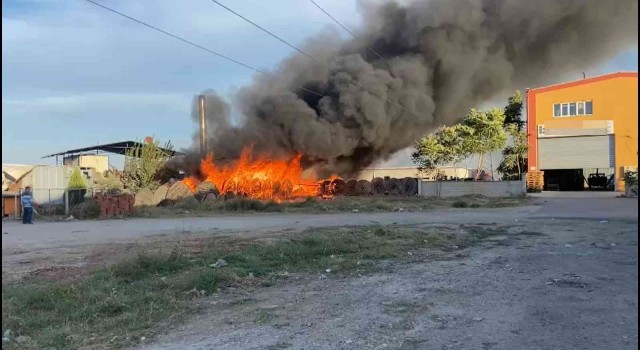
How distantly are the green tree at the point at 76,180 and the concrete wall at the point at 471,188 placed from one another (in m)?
17.9

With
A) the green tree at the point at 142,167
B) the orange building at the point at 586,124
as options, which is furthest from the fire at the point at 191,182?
the orange building at the point at 586,124

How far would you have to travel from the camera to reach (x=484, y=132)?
94.4 feet

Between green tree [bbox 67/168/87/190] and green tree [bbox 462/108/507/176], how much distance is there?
65.4 feet

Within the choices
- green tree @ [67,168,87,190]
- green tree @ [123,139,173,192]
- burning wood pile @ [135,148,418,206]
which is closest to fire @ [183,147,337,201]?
burning wood pile @ [135,148,418,206]

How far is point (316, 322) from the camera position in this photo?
15.6ft

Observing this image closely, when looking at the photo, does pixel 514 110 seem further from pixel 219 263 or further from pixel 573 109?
pixel 573 109

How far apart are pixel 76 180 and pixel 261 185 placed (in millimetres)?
8796

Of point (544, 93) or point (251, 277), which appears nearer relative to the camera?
point (544, 93)

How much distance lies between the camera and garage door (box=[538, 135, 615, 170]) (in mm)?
4219

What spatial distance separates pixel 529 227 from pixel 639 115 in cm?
1139

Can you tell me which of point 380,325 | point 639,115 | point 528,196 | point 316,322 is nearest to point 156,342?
point 316,322

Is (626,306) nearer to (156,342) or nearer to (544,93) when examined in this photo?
(544,93)

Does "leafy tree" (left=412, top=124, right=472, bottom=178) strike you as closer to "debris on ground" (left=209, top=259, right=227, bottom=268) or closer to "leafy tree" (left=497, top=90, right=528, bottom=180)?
"leafy tree" (left=497, top=90, right=528, bottom=180)

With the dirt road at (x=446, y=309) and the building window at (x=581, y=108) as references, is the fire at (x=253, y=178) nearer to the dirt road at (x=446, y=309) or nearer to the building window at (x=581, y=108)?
the dirt road at (x=446, y=309)
